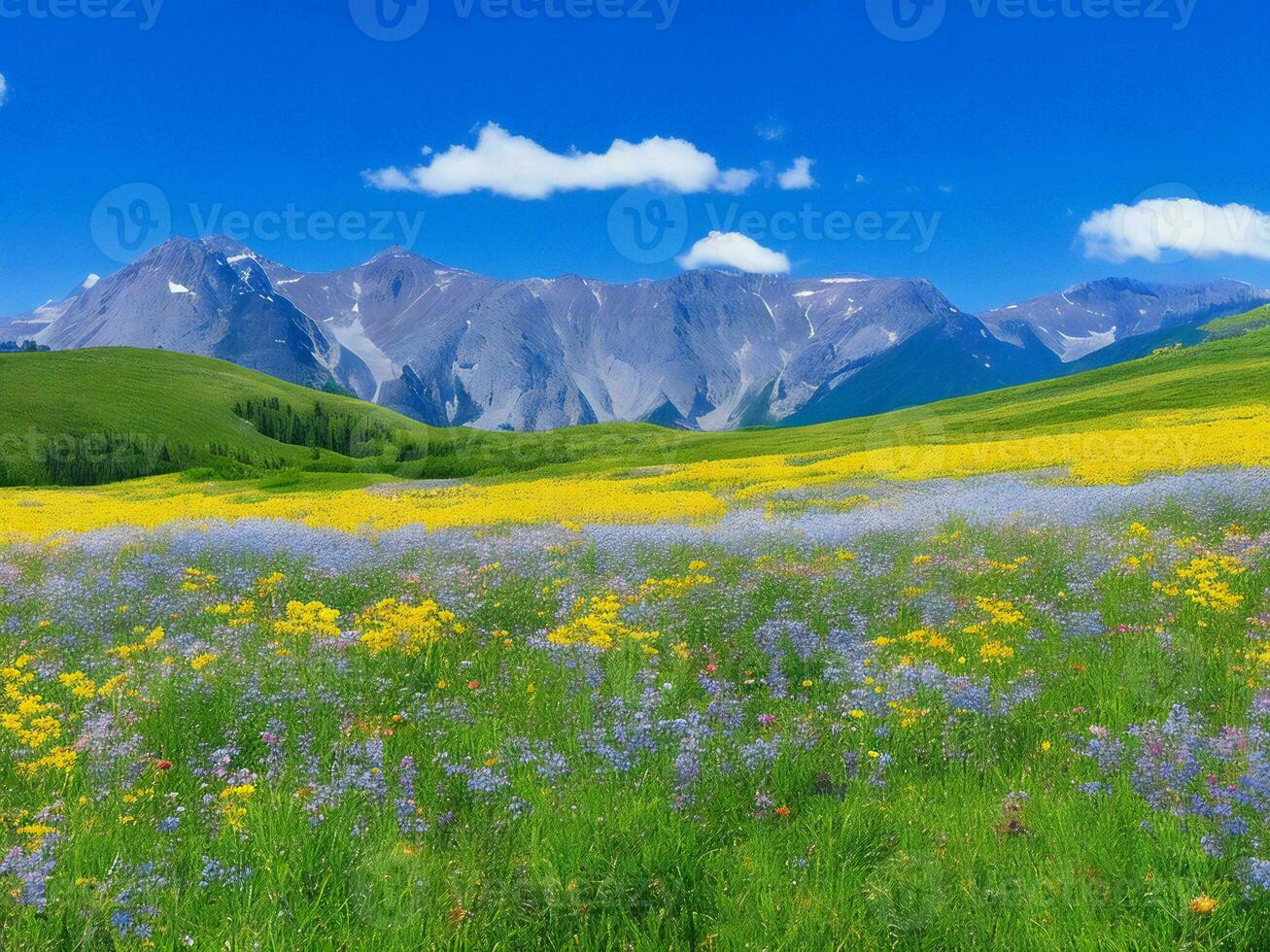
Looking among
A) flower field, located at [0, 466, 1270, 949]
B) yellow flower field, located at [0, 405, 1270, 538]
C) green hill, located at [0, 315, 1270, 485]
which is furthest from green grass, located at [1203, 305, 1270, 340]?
flower field, located at [0, 466, 1270, 949]

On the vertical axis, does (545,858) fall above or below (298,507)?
below

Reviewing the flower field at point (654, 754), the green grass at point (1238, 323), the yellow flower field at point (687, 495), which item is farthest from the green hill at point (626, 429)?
the flower field at point (654, 754)

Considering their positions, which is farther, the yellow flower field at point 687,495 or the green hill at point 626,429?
the green hill at point 626,429

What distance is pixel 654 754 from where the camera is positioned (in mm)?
5703

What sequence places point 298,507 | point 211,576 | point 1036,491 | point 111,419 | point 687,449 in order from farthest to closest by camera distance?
1. point 111,419
2. point 687,449
3. point 298,507
4. point 1036,491
5. point 211,576

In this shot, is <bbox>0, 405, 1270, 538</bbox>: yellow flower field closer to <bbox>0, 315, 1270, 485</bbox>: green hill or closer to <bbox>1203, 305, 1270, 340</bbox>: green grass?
<bbox>0, 315, 1270, 485</bbox>: green hill

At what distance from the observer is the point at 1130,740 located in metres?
5.45

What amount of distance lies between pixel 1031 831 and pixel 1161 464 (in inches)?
884

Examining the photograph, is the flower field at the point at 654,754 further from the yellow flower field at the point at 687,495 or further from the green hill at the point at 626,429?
the green hill at the point at 626,429

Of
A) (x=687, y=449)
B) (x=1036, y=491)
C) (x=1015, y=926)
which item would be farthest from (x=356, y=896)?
(x=687, y=449)

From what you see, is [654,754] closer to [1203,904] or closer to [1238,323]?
[1203,904]

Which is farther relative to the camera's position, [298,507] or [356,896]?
[298,507]

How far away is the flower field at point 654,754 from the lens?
13.0ft

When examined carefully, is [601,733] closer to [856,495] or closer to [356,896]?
[356,896]
